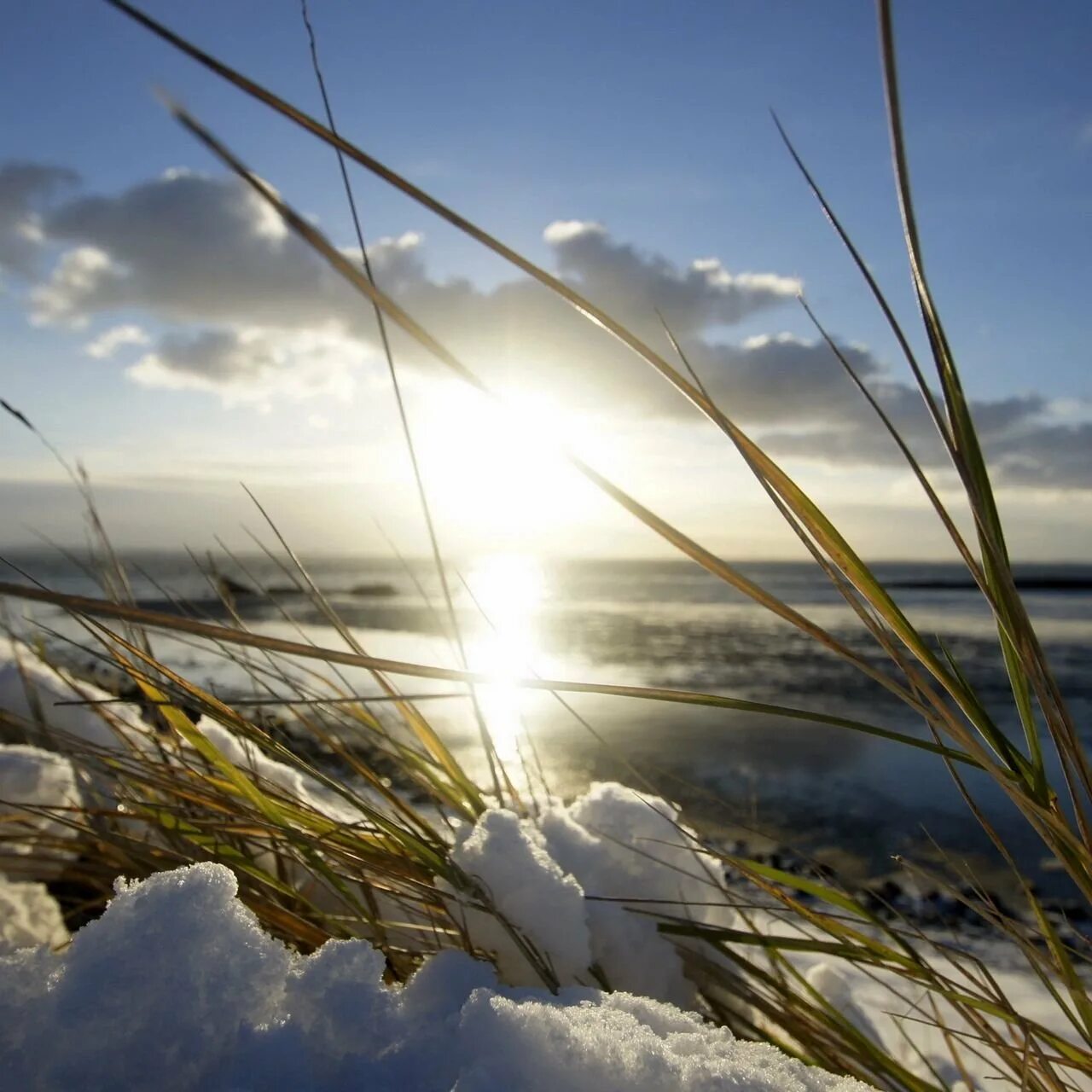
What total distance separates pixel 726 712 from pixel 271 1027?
8.88 m

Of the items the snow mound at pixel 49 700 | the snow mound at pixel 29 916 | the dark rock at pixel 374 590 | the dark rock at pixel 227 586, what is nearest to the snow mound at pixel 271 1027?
the snow mound at pixel 29 916

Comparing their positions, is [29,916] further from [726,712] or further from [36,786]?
[726,712]

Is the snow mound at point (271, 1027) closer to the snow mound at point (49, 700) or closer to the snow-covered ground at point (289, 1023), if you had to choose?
the snow-covered ground at point (289, 1023)

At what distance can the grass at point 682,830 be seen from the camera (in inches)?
27.9

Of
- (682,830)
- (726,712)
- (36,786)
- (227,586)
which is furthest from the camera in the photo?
(726,712)

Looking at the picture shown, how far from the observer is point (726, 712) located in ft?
30.2

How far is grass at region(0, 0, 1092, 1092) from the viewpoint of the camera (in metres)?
0.71

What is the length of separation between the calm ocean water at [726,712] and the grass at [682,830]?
0.47ft

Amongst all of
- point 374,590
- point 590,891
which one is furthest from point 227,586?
point 374,590

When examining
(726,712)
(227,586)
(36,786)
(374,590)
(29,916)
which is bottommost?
(374,590)

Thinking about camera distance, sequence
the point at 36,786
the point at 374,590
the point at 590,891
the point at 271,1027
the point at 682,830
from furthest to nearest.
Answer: the point at 374,590
the point at 36,786
the point at 590,891
the point at 682,830
the point at 271,1027

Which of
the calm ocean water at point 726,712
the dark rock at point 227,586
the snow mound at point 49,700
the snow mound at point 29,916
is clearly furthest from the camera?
the calm ocean water at point 726,712

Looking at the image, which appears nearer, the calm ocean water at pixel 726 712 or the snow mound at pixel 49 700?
the snow mound at pixel 49 700

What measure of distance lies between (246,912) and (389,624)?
17.9 metres
